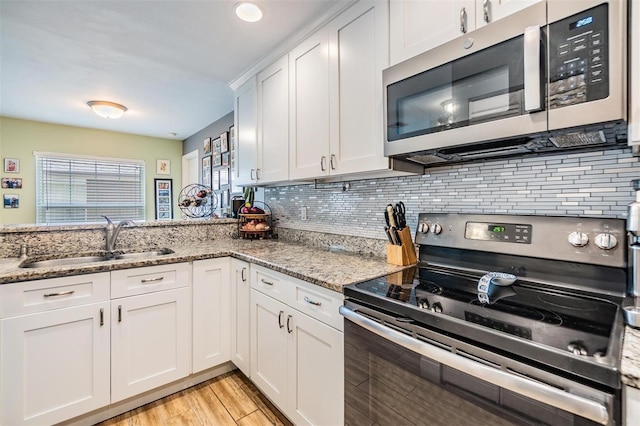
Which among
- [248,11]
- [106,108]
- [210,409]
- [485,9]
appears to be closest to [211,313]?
[210,409]

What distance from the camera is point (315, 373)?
134 cm

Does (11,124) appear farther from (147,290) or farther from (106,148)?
(147,290)

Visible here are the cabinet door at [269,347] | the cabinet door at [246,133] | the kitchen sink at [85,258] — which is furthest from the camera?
the cabinet door at [246,133]

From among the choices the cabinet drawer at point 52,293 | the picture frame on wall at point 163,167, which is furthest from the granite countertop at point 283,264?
the picture frame on wall at point 163,167

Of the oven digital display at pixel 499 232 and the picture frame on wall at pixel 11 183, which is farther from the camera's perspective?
the picture frame on wall at pixel 11 183

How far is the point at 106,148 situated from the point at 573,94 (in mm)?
5658

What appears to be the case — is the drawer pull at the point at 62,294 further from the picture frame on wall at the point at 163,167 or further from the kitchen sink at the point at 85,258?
the picture frame on wall at the point at 163,167

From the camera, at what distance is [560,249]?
107cm

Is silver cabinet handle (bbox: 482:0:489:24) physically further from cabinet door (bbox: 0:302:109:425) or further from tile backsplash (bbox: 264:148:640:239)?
cabinet door (bbox: 0:302:109:425)

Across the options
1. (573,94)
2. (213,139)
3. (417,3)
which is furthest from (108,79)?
(573,94)

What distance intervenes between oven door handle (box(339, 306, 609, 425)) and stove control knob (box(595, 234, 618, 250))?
0.63 m

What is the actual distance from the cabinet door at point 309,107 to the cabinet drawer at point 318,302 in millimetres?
681

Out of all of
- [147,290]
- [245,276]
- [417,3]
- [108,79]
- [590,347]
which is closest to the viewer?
[590,347]

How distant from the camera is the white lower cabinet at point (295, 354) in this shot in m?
1.25
